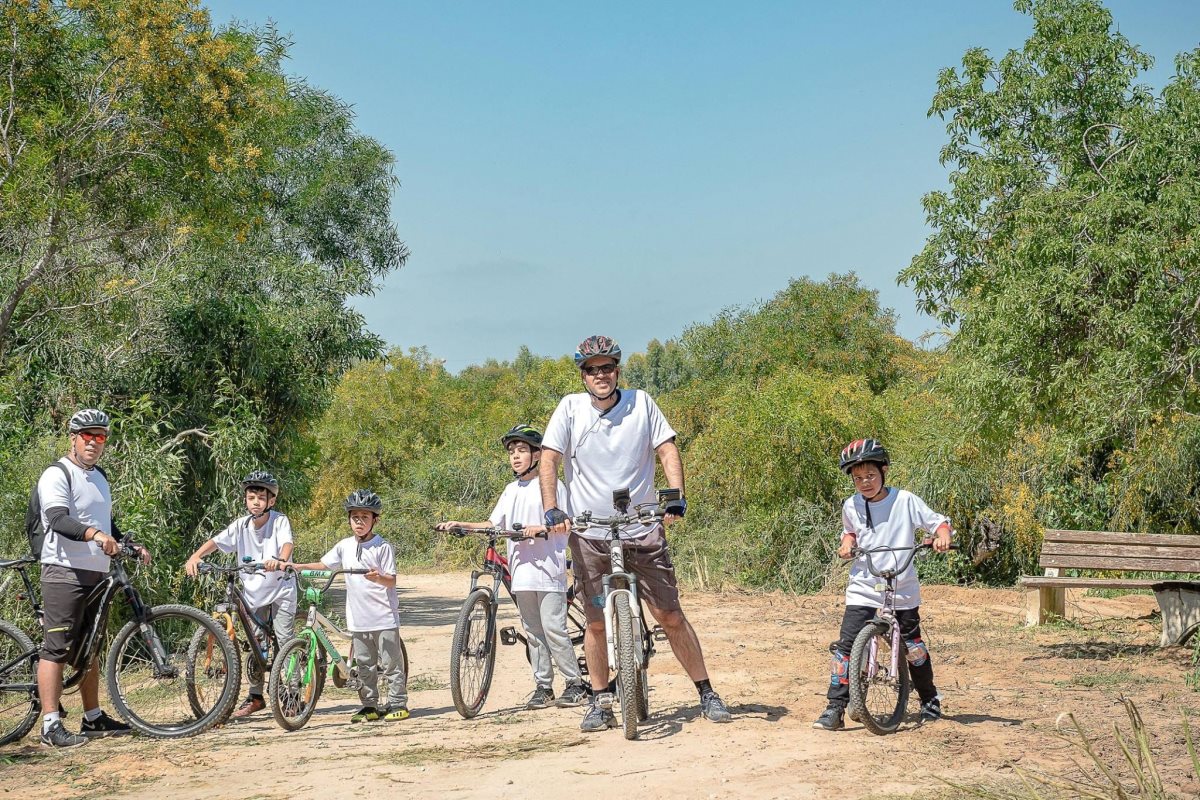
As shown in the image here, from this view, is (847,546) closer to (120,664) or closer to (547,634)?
(547,634)

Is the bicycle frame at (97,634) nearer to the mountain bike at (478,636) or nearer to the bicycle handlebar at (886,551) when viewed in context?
the mountain bike at (478,636)

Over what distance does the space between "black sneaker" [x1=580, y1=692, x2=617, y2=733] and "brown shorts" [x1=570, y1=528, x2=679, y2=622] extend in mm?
567

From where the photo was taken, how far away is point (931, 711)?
6.99 meters

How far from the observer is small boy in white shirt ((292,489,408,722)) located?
801 cm

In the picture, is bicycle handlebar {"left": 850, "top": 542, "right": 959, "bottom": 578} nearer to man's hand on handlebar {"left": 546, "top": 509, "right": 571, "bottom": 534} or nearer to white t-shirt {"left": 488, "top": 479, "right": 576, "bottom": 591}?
man's hand on handlebar {"left": 546, "top": 509, "right": 571, "bottom": 534}

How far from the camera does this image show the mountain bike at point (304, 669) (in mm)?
7633

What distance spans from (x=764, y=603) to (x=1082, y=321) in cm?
724

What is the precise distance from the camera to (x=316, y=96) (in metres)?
27.5

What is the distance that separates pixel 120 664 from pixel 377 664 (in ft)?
5.57

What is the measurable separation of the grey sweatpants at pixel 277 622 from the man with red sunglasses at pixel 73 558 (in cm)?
97

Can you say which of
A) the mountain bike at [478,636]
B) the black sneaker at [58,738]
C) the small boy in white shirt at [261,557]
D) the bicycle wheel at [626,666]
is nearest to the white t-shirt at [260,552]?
the small boy in white shirt at [261,557]

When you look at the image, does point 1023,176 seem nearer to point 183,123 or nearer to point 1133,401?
point 1133,401

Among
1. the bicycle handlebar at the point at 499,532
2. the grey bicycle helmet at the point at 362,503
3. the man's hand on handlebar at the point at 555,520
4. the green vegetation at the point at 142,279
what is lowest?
the bicycle handlebar at the point at 499,532

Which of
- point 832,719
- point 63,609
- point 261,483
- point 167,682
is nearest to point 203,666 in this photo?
point 167,682
